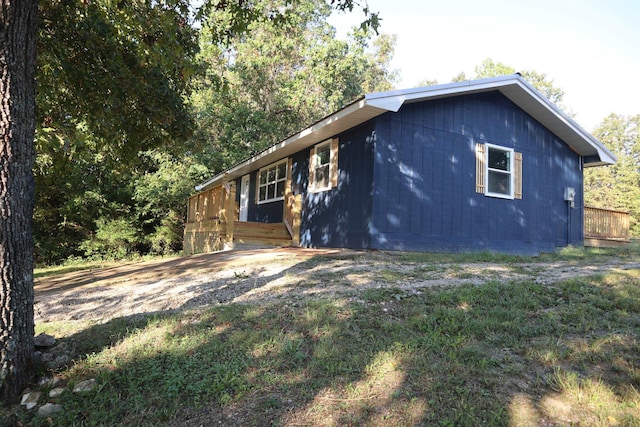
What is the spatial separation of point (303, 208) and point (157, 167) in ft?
38.0

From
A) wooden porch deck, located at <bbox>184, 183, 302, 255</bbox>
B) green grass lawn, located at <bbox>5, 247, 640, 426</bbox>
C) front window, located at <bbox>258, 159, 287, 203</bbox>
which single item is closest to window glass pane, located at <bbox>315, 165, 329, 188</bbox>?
wooden porch deck, located at <bbox>184, 183, 302, 255</bbox>

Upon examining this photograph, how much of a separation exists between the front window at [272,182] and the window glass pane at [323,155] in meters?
2.13

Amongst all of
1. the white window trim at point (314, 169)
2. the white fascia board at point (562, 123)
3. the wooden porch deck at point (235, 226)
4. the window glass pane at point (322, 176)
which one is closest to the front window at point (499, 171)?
the white fascia board at point (562, 123)

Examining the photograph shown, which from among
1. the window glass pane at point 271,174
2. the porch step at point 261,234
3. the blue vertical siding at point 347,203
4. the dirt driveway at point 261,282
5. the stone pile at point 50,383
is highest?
the window glass pane at point 271,174

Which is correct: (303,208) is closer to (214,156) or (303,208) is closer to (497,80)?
(497,80)

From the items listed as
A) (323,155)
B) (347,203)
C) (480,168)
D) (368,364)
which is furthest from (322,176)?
(368,364)

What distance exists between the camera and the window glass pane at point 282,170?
12.6m

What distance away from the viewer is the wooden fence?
13188 mm

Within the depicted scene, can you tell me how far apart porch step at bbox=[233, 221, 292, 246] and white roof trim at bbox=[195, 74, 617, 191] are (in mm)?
2205

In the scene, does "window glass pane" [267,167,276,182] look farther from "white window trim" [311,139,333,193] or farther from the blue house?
"white window trim" [311,139,333,193]

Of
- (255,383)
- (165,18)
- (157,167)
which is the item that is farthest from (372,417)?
(157,167)

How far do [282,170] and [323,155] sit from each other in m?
2.75

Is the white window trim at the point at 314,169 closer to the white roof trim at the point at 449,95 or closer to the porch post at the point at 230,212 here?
the white roof trim at the point at 449,95

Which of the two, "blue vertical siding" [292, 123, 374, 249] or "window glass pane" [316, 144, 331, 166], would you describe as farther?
"window glass pane" [316, 144, 331, 166]
